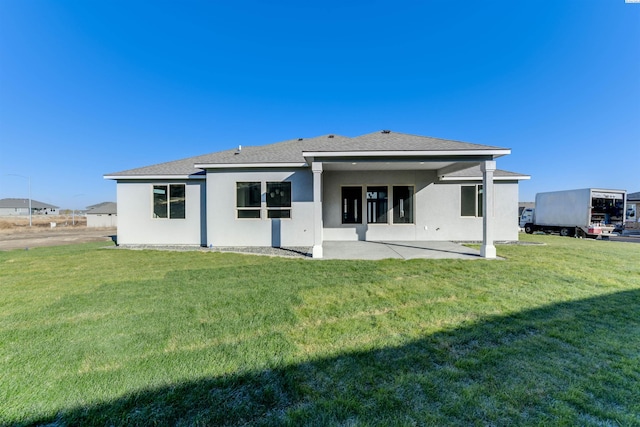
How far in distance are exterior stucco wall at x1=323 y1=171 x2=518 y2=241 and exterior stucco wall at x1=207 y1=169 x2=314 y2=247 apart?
4.33ft

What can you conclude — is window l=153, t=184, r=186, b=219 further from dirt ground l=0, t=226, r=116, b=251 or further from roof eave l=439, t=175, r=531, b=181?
roof eave l=439, t=175, r=531, b=181

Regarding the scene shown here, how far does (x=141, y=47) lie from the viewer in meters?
13.1

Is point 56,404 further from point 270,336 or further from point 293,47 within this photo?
point 293,47

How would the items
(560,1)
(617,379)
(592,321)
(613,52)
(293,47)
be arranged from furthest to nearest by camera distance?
(293,47), (613,52), (560,1), (592,321), (617,379)

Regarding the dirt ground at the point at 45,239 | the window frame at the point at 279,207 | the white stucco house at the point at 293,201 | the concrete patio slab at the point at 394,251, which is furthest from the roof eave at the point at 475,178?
the dirt ground at the point at 45,239

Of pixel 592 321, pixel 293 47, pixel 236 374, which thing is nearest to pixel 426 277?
pixel 592 321

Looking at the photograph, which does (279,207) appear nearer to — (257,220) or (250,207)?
(257,220)

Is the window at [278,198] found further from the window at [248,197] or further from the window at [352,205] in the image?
the window at [352,205]

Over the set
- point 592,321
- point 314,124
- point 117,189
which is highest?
point 314,124

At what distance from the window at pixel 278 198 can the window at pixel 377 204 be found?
3.60 m

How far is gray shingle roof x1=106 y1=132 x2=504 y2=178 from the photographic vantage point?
25.9ft

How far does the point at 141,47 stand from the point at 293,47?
7996mm

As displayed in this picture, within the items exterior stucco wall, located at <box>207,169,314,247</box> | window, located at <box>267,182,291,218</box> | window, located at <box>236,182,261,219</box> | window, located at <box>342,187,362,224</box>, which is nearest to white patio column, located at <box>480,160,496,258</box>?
window, located at <box>342,187,362,224</box>

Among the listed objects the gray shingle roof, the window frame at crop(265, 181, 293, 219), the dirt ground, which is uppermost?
the gray shingle roof
